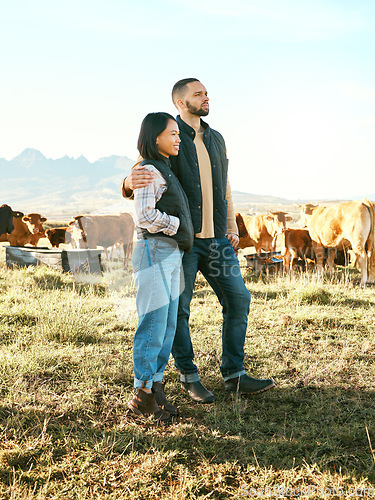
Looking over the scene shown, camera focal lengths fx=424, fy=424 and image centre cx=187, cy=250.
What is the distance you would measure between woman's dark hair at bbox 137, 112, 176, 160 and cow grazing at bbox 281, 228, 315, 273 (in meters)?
7.31

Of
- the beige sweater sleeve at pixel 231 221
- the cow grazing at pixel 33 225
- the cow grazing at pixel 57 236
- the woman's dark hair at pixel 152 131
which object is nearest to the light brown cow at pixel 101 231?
the cow grazing at pixel 57 236

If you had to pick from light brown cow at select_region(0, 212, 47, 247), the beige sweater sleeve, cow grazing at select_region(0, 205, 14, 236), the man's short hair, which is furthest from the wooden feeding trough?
the man's short hair

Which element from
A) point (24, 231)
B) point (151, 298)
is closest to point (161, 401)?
point (151, 298)

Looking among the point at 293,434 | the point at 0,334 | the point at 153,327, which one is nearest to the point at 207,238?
the point at 153,327

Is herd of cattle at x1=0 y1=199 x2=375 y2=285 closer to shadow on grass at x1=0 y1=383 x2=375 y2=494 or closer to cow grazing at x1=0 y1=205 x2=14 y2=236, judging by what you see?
cow grazing at x1=0 y1=205 x2=14 y2=236

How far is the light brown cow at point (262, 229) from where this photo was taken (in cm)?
1259

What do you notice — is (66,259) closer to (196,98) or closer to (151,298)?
(196,98)

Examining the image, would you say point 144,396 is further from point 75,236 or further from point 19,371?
point 75,236

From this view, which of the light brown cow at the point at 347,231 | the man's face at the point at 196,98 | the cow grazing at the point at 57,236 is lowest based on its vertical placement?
the cow grazing at the point at 57,236

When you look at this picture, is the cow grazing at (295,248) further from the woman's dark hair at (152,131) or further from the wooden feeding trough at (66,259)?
the woman's dark hair at (152,131)

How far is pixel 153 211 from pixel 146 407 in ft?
4.51

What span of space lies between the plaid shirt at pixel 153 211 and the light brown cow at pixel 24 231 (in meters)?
11.9

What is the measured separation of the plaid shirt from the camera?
2.78 metres

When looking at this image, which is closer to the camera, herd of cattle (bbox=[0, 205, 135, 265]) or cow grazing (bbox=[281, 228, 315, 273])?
cow grazing (bbox=[281, 228, 315, 273])
